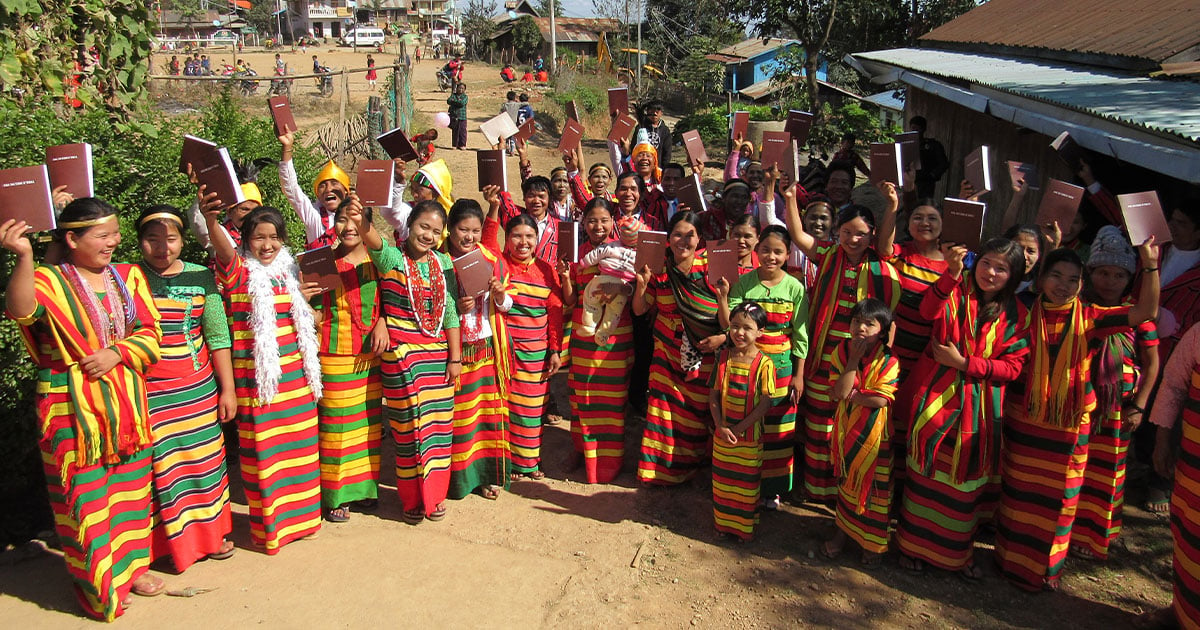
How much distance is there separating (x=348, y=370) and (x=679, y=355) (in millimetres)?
1864

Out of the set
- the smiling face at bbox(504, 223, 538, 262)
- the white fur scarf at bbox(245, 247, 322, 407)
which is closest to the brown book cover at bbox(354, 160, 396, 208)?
the white fur scarf at bbox(245, 247, 322, 407)

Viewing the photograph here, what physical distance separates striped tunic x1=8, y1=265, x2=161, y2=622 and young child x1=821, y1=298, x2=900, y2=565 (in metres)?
3.20

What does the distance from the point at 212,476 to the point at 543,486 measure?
6.29 ft

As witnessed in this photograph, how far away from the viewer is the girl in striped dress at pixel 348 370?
4.28 meters

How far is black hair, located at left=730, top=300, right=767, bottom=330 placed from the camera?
4.14 metres

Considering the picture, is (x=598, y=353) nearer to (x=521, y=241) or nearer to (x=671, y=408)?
(x=671, y=408)

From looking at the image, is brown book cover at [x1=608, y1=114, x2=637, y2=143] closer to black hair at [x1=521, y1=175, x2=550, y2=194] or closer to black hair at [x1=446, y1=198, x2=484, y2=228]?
black hair at [x1=521, y1=175, x2=550, y2=194]

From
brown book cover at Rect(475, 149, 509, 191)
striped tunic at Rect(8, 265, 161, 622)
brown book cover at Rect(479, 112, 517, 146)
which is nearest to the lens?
striped tunic at Rect(8, 265, 161, 622)

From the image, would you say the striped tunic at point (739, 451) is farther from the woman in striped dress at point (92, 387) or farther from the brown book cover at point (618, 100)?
the brown book cover at point (618, 100)

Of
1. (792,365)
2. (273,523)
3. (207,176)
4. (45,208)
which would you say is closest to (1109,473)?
(792,365)

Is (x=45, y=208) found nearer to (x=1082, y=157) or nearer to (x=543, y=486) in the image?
(x=543, y=486)

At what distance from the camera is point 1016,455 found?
3.86m

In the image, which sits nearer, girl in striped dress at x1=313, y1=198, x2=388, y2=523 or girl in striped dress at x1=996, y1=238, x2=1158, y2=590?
girl in striped dress at x1=996, y1=238, x2=1158, y2=590

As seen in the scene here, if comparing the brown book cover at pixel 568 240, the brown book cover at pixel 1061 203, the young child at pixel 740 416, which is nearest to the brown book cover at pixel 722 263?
the young child at pixel 740 416
